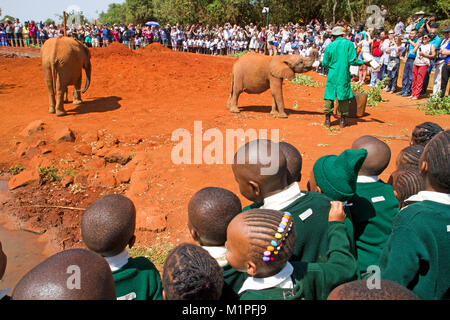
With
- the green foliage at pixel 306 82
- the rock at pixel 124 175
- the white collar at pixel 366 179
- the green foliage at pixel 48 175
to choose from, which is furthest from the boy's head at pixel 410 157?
→ the green foliage at pixel 306 82

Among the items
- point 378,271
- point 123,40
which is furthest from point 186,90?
point 123,40

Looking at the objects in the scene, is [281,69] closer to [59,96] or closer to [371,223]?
[59,96]

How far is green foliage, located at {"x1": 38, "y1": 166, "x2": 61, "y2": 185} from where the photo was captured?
19.4ft

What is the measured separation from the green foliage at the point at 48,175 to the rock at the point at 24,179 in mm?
78

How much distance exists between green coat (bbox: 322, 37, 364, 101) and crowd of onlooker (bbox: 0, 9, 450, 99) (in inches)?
30.9

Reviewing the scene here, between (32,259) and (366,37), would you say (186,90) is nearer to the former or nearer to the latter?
(366,37)

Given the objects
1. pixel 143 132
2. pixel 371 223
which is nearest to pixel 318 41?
pixel 143 132

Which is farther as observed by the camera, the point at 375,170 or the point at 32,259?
the point at 32,259

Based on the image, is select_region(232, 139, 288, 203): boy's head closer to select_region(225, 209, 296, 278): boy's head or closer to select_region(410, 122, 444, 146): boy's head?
select_region(225, 209, 296, 278): boy's head

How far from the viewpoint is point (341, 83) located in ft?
25.4

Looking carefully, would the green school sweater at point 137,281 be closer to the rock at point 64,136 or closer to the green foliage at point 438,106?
the rock at point 64,136

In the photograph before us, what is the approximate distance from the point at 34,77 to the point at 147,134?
29.1ft

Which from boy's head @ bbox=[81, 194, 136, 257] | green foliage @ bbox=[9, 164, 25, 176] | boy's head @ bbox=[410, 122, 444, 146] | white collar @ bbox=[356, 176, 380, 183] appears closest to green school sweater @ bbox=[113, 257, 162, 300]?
boy's head @ bbox=[81, 194, 136, 257]

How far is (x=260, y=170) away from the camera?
7.32 feet
